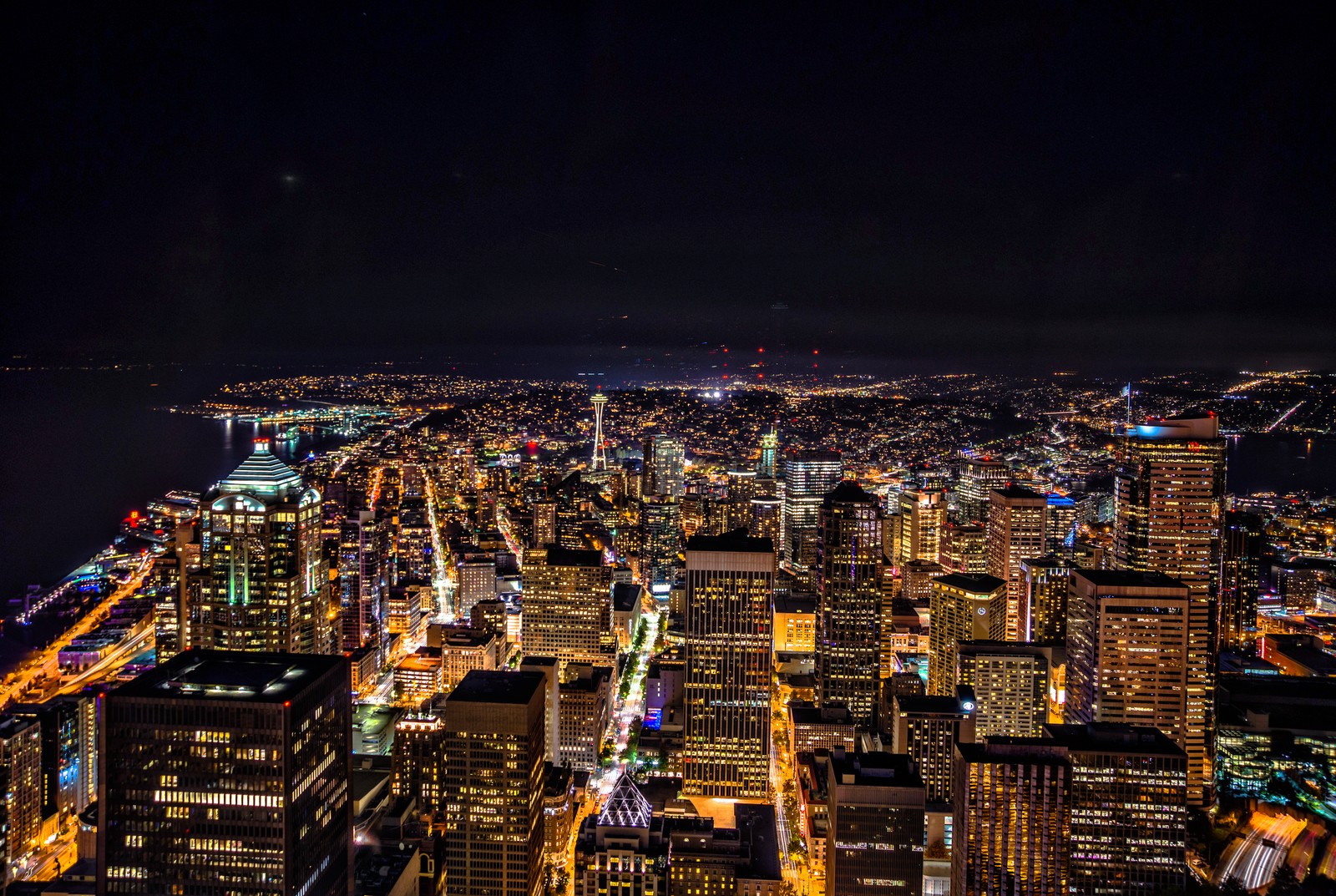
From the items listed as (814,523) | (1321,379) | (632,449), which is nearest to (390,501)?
(632,449)

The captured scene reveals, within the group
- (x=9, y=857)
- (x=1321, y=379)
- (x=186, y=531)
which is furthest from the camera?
(x=186, y=531)

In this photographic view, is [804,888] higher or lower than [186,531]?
lower

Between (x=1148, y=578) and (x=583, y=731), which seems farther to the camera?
(x=583, y=731)

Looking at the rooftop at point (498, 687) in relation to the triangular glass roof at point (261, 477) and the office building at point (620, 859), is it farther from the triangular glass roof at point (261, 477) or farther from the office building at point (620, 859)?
the triangular glass roof at point (261, 477)

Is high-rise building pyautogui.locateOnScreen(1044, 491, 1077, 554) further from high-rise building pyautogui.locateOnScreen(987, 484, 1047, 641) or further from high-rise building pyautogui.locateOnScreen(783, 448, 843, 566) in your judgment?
high-rise building pyautogui.locateOnScreen(783, 448, 843, 566)

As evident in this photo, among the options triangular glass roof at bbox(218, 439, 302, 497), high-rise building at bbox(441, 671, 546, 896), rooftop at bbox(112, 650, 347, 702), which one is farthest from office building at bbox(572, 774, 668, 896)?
triangular glass roof at bbox(218, 439, 302, 497)

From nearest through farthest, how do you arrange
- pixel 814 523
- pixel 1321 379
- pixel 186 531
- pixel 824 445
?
pixel 1321 379
pixel 186 531
pixel 824 445
pixel 814 523

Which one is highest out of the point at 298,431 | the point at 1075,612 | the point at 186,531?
the point at 298,431

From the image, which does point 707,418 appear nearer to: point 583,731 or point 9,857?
point 583,731
